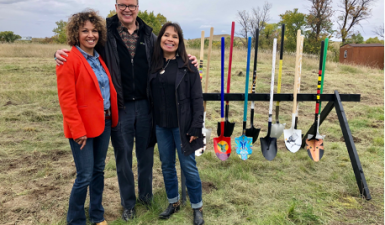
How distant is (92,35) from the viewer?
2193mm

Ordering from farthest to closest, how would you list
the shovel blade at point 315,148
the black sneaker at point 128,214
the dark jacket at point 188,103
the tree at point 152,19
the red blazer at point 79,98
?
the tree at point 152,19
the shovel blade at point 315,148
the black sneaker at point 128,214
the dark jacket at point 188,103
the red blazer at point 79,98

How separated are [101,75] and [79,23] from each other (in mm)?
445

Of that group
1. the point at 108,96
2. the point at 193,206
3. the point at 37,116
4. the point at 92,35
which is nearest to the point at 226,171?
the point at 193,206

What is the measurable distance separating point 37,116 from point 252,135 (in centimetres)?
491

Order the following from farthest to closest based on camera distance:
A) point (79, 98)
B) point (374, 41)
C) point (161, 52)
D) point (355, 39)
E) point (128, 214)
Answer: point (374, 41)
point (355, 39)
point (128, 214)
point (161, 52)
point (79, 98)

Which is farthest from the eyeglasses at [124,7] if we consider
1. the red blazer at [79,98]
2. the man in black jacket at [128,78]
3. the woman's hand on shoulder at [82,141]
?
the woman's hand on shoulder at [82,141]

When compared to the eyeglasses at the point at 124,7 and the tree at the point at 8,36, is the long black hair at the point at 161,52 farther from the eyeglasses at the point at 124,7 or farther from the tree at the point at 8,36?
the tree at the point at 8,36

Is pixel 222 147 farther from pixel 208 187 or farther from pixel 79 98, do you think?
pixel 79 98

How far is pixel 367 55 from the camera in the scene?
66.4ft

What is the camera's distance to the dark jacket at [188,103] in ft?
7.80

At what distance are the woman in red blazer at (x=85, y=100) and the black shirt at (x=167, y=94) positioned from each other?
384 millimetres

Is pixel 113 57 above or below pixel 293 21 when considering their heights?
below

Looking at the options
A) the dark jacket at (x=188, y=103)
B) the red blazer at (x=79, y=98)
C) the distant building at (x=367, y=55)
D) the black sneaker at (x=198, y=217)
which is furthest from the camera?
the distant building at (x=367, y=55)

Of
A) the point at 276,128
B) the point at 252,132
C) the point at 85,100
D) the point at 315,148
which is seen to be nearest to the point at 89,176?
the point at 85,100
